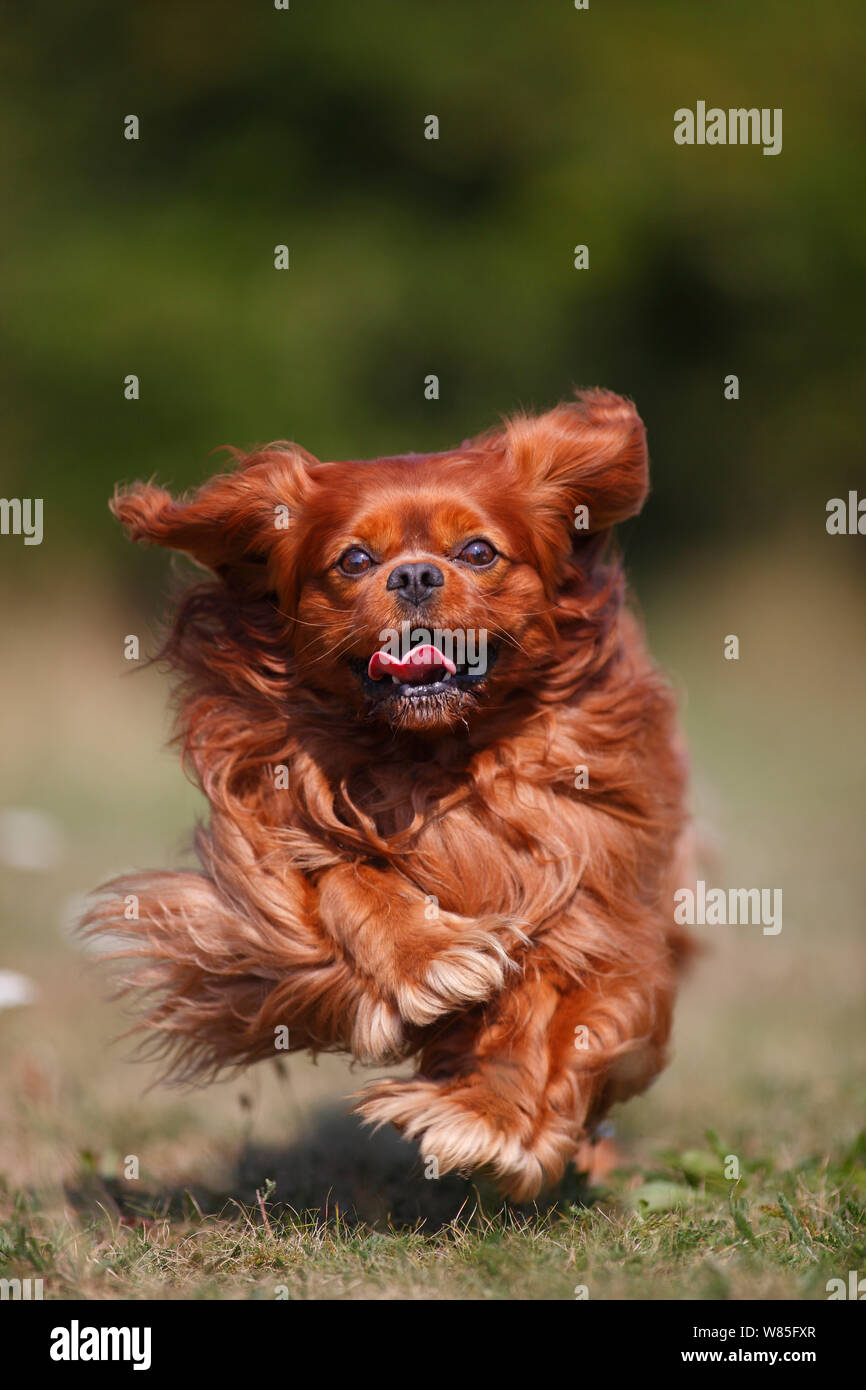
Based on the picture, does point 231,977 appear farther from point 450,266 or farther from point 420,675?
point 450,266

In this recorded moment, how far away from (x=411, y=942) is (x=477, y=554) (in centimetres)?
85

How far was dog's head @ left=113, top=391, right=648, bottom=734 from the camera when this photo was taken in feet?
10.8

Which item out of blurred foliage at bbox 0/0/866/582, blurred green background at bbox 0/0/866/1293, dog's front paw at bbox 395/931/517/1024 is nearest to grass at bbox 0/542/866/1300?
dog's front paw at bbox 395/931/517/1024

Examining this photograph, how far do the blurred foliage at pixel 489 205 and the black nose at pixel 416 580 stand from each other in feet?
43.2

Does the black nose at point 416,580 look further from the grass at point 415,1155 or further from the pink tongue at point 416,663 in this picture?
the grass at point 415,1155

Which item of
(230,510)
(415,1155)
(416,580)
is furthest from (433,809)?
(415,1155)

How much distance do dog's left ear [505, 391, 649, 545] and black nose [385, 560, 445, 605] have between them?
18.2 inches

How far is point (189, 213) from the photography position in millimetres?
16625

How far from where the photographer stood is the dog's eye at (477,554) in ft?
11.2

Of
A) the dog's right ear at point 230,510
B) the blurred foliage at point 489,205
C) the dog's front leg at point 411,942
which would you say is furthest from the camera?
the blurred foliage at point 489,205

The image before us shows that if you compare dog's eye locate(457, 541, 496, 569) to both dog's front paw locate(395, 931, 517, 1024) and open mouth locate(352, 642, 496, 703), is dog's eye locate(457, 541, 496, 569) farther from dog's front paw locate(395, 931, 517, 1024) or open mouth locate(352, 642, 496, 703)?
dog's front paw locate(395, 931, 517, 1024)

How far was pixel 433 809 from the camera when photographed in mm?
3537

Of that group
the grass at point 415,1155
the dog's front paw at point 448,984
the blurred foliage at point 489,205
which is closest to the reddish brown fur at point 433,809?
the dog's front paw at point 448,984

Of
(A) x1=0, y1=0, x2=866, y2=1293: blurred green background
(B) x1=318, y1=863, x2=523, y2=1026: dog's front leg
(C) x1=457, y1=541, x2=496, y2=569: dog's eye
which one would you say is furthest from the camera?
(A) x1=0, y1=0, x2=866, y2=1293: blurred green background
